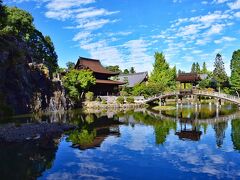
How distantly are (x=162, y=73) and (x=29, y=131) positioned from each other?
226ft

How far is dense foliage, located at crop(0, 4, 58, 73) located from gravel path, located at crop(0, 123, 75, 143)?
1081 inches

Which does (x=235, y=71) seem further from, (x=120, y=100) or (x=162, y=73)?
(x=120, y=100)

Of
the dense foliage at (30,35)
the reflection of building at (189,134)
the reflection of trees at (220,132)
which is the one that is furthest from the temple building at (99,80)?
the reflection of building at (189,134)

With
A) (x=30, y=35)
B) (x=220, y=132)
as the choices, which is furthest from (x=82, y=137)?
(x=30, y=35)

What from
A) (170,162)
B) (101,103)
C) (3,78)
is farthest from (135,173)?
(101,103)

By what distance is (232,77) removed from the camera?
8212 cm

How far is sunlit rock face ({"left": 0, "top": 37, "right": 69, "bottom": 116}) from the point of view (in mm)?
45906

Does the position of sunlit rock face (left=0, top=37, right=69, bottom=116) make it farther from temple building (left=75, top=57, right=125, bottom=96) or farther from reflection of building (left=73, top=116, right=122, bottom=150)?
reflection of building (left=73, top=116, right=122, bottom=150)

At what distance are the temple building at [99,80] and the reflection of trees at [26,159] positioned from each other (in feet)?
161

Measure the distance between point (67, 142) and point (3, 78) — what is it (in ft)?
78.0

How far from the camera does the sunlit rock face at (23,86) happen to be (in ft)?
151

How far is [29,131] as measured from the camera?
1159 inches

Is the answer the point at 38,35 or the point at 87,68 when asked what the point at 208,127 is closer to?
the point at 87,68

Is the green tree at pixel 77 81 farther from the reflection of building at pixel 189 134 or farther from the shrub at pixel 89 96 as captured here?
the reflection of building at pixel 189 134
